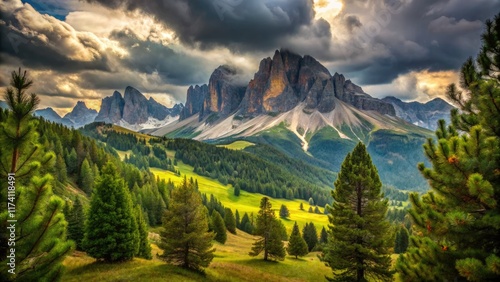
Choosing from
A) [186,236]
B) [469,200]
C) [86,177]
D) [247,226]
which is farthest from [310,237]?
[469,200]

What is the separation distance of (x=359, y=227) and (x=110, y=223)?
24.5m

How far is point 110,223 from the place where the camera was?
102ft

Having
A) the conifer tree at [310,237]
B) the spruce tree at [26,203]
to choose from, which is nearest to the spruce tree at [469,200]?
the spruce tree at [26,203]

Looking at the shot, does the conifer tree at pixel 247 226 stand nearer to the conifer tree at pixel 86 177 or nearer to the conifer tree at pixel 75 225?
the conifer tree at pixel 86 177

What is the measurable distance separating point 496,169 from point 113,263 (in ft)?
108

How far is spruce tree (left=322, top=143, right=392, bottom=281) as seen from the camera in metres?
25.9

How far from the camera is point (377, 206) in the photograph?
26438 mm

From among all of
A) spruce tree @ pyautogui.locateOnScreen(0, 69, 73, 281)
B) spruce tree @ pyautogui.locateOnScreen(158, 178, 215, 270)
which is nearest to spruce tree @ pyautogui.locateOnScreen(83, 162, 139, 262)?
spruce tree @ pyautogui.locateOnScreen(158, 178, 215, 270)

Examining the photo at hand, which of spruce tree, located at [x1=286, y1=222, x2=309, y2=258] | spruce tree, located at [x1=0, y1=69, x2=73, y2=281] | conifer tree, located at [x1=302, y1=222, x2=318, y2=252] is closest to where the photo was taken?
spruce tree, located at [x1=0, y1=69, x2=73, y2=281]

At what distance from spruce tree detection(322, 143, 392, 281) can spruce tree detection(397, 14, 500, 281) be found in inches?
607

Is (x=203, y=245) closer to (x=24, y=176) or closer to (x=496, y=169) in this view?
(x=24, y=176)

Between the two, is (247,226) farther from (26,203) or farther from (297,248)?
(26,203)

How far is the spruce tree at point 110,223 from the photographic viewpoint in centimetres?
3053

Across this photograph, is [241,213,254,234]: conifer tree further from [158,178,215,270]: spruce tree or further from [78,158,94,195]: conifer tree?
[158,178,215,270]: spruce tree
